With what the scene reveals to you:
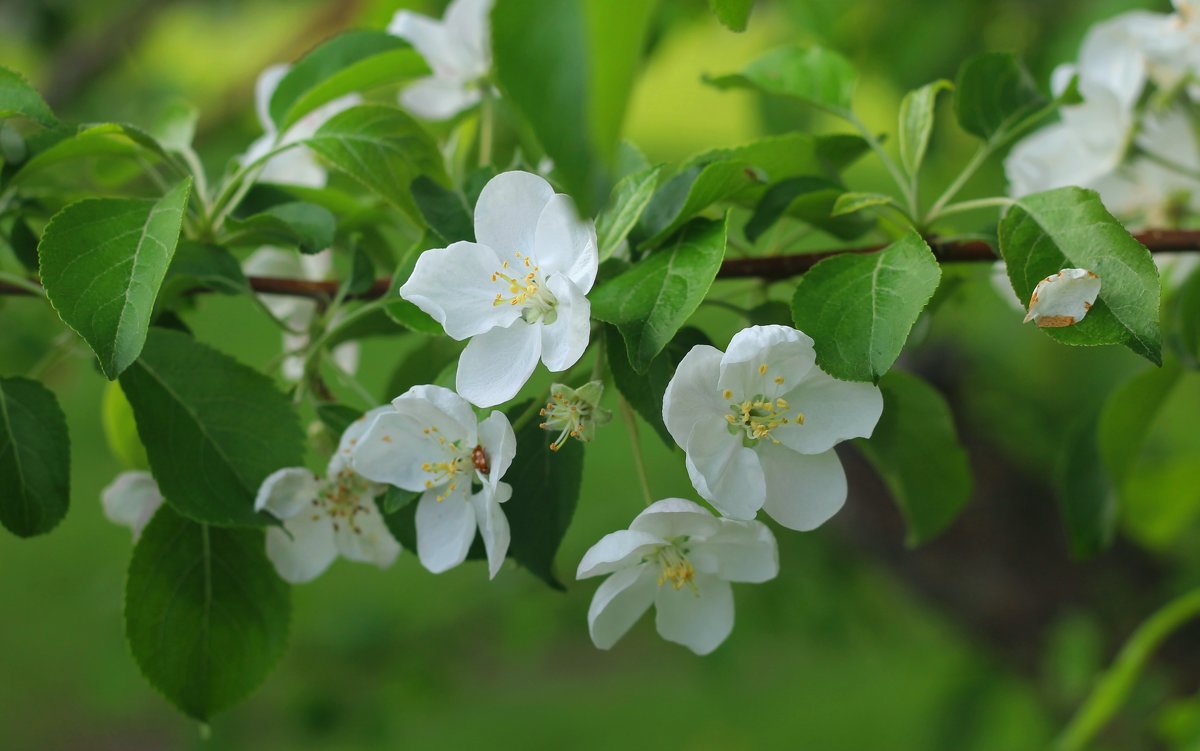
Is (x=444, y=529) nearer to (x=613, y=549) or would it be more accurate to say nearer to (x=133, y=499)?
(x=613, y=549)

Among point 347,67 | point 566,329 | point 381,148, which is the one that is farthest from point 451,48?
point 566,329

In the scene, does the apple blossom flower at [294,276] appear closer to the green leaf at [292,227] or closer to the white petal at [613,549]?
the green leaf at [292,227]

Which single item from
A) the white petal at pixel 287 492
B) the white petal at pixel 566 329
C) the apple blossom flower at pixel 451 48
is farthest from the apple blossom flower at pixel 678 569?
the apple blossom flower at pixel 451 48

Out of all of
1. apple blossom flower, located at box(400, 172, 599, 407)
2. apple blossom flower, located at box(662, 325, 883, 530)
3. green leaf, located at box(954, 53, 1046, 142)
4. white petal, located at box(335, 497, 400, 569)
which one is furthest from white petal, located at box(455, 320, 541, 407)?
green leaf, located at box(954, 53, 1046, 142)

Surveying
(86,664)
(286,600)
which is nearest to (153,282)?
(286,600)

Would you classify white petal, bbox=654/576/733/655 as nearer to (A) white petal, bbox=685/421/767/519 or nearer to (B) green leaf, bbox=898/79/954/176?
(A) white petal, bbox=685/421/767/519

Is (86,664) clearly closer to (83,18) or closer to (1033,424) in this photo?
(83,18)
